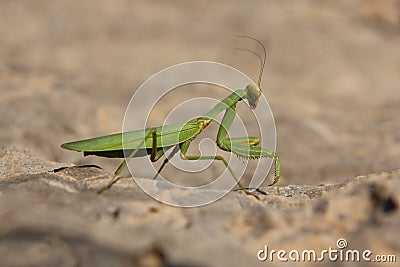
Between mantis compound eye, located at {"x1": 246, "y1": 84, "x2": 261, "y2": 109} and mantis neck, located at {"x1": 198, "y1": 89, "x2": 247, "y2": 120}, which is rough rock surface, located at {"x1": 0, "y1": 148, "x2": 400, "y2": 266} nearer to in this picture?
mantis neck, located at {"x1": 198, "y1": 89, "x2": 247, "y2": 120}

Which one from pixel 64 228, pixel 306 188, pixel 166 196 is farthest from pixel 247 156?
pixel 64 228

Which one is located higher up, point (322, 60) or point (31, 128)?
point (322, 60)

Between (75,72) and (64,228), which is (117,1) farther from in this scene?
(64,228)
